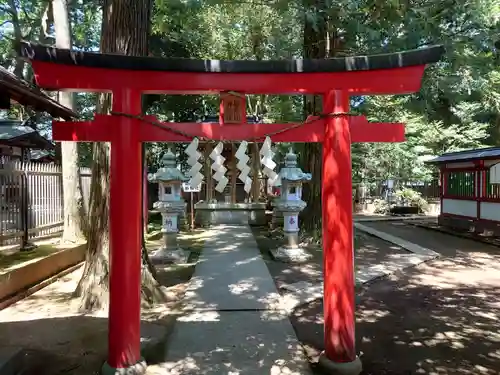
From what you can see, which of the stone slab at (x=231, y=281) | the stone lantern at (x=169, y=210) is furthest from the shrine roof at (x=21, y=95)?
the stone lantern at (x=169, y=210)

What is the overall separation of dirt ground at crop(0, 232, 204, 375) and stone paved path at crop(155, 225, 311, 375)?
265mm

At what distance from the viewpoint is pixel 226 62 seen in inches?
156

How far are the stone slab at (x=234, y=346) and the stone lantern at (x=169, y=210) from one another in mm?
4199

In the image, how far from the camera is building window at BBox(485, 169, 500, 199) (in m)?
14.4

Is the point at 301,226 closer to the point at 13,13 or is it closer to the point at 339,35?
the point at 339,35

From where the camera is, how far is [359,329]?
558 centimetres

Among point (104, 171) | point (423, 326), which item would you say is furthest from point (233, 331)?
point (104, 171)

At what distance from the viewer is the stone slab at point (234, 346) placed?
165 inches

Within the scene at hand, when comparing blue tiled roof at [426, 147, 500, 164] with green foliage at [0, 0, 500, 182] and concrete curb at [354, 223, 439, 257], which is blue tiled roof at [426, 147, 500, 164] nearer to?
green foliage at [0, 0, 500, 182]

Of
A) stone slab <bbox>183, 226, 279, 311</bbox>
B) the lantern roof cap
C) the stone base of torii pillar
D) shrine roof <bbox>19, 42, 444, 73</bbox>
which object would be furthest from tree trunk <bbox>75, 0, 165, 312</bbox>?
the lantern roof cap

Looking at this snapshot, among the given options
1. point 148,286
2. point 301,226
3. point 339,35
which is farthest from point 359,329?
point 339,35

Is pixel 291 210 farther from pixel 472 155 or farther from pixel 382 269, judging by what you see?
pixel 472 155

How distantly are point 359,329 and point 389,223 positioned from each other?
596 inches

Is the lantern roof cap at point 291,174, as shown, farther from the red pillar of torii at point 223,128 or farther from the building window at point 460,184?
the building window at point 460,184
